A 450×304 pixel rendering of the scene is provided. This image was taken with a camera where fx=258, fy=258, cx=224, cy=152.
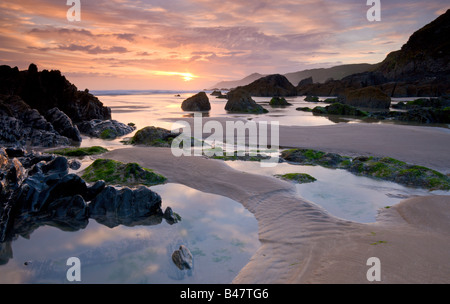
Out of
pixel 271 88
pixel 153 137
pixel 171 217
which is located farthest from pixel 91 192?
pixel 271 88

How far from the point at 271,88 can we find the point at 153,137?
225 feet

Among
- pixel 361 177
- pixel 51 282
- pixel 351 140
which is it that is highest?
pixel 351 140

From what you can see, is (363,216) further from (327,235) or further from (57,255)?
(57,255)

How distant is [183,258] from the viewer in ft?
11.4

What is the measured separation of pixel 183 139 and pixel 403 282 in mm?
9661

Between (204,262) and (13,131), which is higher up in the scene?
(13,131)

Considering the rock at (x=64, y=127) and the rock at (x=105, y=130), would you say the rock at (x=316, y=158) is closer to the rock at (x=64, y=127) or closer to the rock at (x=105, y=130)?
the rock at (x=105, y=130)

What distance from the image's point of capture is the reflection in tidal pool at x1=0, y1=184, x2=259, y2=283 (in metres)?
3.21

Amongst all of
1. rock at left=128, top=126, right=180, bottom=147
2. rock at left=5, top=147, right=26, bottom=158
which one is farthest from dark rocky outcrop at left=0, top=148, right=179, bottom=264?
rock at left=128, top=126, right=180, bottom=147

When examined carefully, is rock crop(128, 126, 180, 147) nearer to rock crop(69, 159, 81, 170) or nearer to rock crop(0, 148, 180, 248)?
rock crop(69, 159, 81, 170)

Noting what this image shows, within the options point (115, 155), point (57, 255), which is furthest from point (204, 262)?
point (115, 155)

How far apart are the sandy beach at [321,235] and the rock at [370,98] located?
94.6ft
